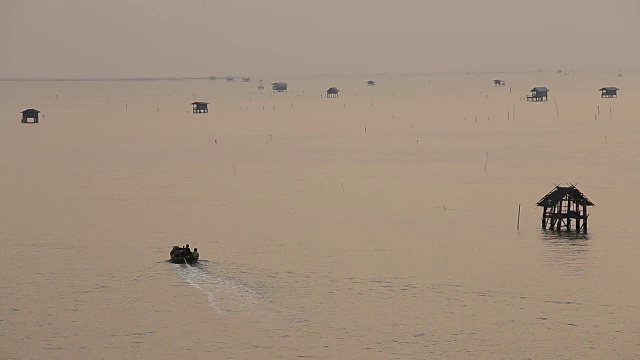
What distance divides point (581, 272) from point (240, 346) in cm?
1569

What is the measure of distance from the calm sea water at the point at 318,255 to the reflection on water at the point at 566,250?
128 mm

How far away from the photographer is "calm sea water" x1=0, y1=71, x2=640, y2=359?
3359 centimetres

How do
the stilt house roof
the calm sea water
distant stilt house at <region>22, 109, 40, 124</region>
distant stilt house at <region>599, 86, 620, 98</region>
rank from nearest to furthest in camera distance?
the calm sea water → the stilt house roof → distant stilt house at <region>22, 109, 40, 124</region> → distant stilt house at <region>599, 86, 620, 98</region>

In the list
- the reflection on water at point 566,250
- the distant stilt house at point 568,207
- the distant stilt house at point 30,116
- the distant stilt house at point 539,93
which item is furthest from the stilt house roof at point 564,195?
the distant stilt house at point 539,93

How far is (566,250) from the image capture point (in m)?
45.2

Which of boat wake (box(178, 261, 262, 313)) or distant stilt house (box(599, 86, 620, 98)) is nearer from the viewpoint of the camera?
boat wake (box(178, 261, 262, 313))

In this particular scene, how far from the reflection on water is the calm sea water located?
13 cm

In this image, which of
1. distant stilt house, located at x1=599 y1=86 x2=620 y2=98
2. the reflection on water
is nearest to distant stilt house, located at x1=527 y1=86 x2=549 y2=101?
distant stilt house, located at x1=599 y1=86 x2=620 y2=98

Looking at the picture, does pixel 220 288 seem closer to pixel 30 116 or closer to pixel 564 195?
pixel 564 195

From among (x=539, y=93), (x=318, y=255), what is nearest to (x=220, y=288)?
(x=318, y=255)

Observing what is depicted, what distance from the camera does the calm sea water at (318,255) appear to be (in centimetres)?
3359

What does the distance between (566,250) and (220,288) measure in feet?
52.4

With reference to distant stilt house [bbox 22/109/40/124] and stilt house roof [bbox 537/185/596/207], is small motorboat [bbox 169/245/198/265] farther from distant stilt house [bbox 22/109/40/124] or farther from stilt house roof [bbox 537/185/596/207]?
distant stilt house [bbox 22/109/40/124]

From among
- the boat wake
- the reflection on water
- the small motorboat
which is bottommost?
the boat wake
